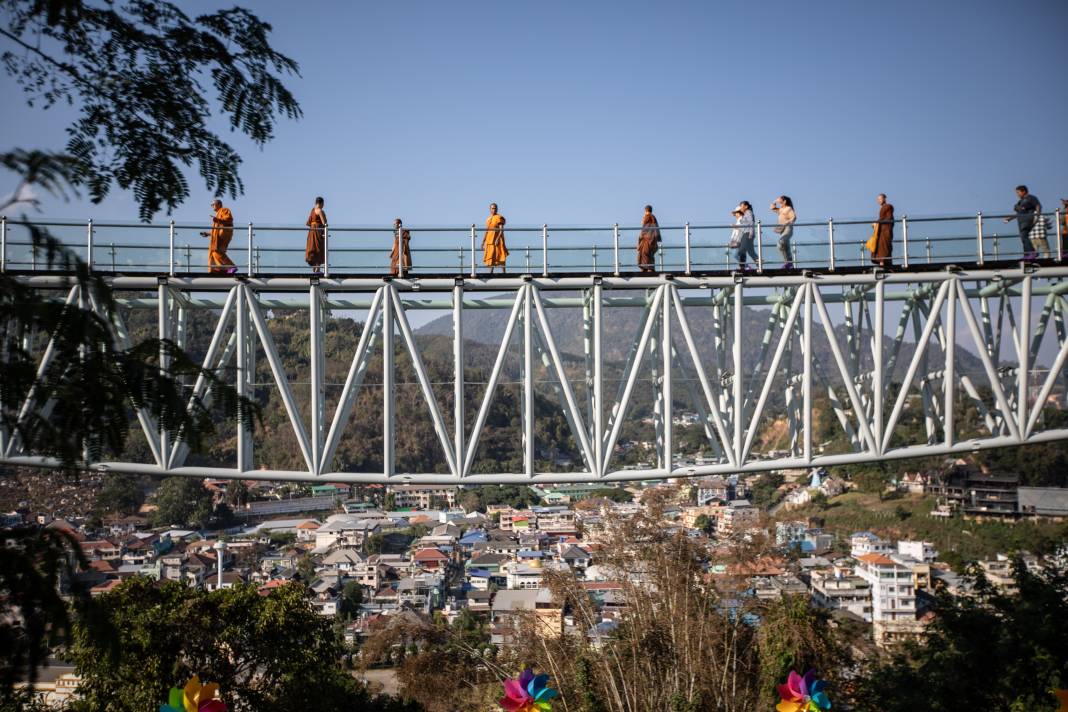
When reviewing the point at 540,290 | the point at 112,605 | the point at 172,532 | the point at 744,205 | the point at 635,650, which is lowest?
the point at 172,532

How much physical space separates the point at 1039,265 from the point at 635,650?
11945 millimetres

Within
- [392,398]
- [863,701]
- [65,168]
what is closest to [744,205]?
[392,398]

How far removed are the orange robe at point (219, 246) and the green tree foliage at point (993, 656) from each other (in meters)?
13.1

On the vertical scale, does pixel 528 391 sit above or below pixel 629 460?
above

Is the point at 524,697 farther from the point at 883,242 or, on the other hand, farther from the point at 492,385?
the point at 883,242

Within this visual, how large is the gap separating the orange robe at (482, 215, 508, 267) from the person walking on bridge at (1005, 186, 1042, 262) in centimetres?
780

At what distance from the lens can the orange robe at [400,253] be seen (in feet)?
42.3

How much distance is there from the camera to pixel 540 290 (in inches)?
504

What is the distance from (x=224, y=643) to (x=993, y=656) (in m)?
15.1

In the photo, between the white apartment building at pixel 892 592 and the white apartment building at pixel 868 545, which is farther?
the white apartment building at pixel 868 545

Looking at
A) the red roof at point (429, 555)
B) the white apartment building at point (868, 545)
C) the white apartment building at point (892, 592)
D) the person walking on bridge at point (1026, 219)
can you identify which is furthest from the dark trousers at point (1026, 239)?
the red roof at point (429, 555)

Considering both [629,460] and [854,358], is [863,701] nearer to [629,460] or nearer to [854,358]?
[854,358]

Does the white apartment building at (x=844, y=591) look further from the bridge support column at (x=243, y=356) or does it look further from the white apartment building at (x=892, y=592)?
the bridge support column at (x=243, y=356)

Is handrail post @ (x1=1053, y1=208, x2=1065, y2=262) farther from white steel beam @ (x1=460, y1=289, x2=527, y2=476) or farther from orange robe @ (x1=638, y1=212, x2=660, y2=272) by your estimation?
white steel beam @ (x1=460, y1=289, x2=527, y2=476)
